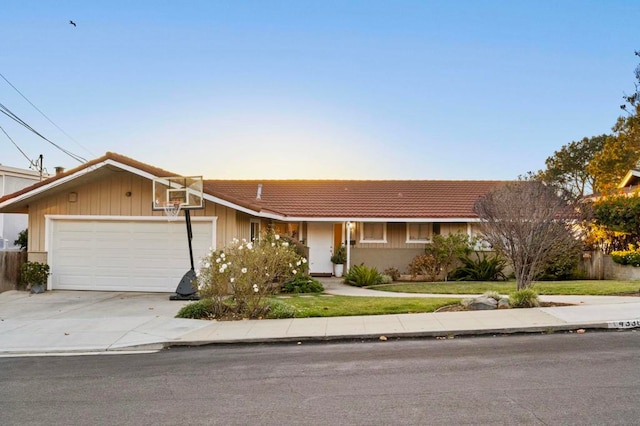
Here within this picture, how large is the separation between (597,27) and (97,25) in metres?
17.0

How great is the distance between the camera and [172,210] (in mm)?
15125

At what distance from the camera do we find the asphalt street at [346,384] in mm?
4941

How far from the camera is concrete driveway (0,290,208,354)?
8.71 metres

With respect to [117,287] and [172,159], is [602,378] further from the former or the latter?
[172,159]

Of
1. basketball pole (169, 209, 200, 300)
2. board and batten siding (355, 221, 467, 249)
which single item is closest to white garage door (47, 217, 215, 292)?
basketball pole (169, 209, 200, 300)

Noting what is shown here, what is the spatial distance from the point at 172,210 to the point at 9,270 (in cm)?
605

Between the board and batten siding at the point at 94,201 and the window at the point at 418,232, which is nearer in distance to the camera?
the board and batten siding at the point at 94,201

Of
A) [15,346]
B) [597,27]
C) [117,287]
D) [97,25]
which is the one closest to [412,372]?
[15,346]

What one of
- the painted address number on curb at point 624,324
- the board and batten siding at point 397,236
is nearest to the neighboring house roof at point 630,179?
the board and batten siding at point 397,236

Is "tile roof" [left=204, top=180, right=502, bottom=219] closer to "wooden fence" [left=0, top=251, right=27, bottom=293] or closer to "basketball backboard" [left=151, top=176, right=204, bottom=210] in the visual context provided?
"basketball backboard" [left=151, top=176, right=204, bottom=210]

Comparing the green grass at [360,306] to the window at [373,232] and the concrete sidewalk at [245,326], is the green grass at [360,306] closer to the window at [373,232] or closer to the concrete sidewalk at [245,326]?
the concrete sidewalk at [245,326]

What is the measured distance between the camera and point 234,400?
5.52 metres

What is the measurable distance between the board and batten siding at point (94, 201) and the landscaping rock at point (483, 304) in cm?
872

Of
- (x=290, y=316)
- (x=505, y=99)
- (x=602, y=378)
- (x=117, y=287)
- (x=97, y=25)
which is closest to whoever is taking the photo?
(x=602, y=378)
